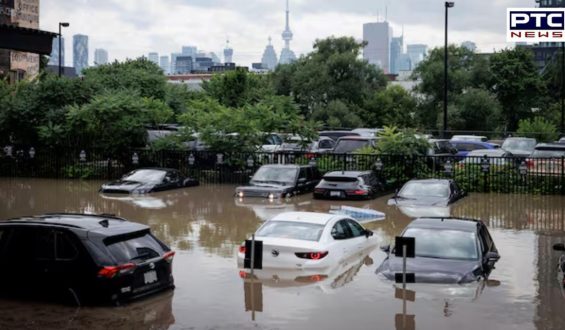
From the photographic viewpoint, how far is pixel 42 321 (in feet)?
→ 38.9

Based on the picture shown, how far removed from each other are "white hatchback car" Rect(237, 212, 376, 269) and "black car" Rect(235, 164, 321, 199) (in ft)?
38.4

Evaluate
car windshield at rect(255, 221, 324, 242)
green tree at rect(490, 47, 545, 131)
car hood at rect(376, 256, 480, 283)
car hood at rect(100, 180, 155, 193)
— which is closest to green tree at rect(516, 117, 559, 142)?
green tree at rect(490, 47, 545, 131)

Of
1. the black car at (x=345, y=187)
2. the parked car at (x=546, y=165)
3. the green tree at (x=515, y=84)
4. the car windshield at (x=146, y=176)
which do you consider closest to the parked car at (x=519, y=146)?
the parked car at (x=546, y=165)

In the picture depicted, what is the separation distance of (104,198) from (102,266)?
1709cm

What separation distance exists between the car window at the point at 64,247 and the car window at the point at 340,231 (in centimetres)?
536

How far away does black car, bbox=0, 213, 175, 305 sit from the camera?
1230 centimetres

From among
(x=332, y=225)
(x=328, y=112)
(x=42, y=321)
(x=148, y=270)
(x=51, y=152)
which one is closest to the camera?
(x=42, y=321)

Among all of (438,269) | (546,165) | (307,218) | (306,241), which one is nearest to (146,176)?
(546,165)

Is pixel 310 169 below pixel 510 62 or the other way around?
below

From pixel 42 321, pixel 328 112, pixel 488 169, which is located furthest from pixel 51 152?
pixel 328 112

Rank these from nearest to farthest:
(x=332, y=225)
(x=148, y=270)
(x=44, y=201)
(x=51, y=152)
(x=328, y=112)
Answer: (x=148, y=270), (x=332, y=225), (x=44, y=201), (x=51, y=152), (x=328, y=112)

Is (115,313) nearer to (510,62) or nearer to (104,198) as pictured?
(104,198)

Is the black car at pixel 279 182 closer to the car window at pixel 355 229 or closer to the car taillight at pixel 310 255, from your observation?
the car window at pixel 355 229

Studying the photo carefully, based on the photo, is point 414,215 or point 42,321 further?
point 414,215
